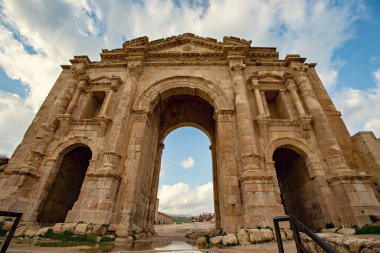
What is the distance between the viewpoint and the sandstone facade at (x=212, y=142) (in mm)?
7797

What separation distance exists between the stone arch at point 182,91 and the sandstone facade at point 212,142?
2.5 inches

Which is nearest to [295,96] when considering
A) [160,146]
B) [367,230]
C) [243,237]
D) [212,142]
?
[212,142]

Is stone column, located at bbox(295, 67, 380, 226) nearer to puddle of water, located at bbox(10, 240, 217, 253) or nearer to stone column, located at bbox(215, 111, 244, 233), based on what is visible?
stone column, located at bbox(215, 111, 244, 233)

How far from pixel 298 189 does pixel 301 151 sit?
2.40 meters

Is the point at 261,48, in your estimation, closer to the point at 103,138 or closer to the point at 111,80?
the point at 111,80

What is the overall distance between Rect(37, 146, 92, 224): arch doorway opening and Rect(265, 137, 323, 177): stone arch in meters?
10.5

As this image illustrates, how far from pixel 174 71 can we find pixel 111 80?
13.1 ft

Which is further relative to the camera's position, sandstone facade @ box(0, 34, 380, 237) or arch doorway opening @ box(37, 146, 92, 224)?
arch doorway opening @ box(37, 146, 92, 224)

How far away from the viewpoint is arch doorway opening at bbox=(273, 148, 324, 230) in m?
8.82

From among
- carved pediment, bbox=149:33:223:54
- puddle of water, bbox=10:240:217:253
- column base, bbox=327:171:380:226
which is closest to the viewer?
puddle of water, bbox=10:240:217:253

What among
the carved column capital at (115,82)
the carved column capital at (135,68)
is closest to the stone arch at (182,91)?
the carved column capital at (135,68)

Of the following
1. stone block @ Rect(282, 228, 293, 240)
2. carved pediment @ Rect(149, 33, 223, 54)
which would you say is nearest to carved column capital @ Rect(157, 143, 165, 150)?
carved pediment @ Rect(149, 33, 223, 54)

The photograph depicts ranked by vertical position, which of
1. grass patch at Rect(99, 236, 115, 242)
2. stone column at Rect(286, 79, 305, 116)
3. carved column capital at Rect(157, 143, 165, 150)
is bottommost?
grass patch at Rect(99, 236, 115, 242)

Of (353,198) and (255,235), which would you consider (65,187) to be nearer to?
(255,235)
